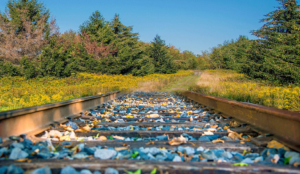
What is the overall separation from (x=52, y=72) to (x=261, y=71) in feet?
71.7

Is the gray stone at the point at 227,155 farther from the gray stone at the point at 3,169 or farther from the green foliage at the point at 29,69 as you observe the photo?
the green foliage at the point at 29,69

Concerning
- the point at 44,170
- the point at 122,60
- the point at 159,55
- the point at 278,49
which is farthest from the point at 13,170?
the point at 159,55

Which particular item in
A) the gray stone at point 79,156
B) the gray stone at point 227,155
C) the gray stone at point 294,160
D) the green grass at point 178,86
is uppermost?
the gray stone at point 79,156

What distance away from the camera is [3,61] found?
79.8 ft

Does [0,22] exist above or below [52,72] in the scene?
above

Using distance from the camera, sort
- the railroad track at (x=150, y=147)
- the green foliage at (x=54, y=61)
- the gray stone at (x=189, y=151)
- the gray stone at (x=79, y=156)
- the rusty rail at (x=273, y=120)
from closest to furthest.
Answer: the railroad track at (x=150, y=147) → the gray stone at (x=79, y=156) → the gray stone at (x=189, y=151) → the rusty rail at (x=273, y=120) → the green foliage at (x=54, y=61)

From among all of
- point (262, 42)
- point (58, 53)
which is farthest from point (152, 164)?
point (262, 42)

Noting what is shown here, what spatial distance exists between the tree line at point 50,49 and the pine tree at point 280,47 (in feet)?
A: 52.3

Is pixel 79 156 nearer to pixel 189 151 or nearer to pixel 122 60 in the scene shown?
pixel 189 151

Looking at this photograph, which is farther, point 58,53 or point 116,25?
point 116,25

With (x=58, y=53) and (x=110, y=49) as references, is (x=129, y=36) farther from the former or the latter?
(x=58, y=53)

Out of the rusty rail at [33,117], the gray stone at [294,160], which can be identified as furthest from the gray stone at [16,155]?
the gray stone at [294,160]

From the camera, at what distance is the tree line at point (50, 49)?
20953mm

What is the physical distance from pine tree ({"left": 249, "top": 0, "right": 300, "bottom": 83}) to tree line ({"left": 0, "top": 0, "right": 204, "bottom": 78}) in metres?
16.0
